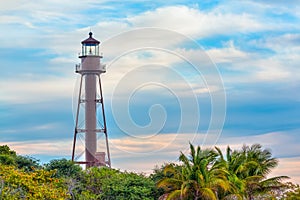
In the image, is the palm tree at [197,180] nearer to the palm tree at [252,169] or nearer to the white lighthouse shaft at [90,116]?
the palm tree at [252,169]

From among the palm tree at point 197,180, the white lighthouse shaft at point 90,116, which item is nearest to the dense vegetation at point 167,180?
the palm tree at point 197,180

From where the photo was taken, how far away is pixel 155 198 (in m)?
45.3

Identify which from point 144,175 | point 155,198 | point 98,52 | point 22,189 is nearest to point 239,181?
point 155,198

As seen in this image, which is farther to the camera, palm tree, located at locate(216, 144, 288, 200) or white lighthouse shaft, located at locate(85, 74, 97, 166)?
white lighthouse shaft, located at locate(85, 74, 97, 166)

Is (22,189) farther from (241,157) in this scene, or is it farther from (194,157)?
(241,157)

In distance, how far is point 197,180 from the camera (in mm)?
37656

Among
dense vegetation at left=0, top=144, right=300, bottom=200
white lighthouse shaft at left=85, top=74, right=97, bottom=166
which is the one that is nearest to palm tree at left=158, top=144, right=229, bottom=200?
dense vegetation at left=0, top=144, right=300, bottom=200

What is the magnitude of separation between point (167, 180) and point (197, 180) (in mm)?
2018

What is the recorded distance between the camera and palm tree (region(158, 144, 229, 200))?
37.2 metres

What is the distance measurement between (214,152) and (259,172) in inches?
164

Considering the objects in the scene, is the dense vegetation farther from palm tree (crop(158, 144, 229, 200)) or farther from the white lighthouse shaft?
the white lighthouse shaft

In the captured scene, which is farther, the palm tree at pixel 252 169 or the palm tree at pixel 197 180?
the palm tree at pixel 252 169

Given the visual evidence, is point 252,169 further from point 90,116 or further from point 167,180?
point 90,116

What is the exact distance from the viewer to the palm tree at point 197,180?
3716 centimetres
